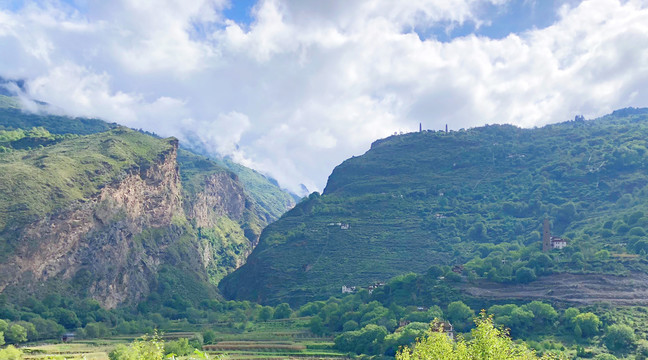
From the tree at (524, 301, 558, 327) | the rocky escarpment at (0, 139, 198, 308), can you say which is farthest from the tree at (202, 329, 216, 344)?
the tree at (524, 301, 558, 327)

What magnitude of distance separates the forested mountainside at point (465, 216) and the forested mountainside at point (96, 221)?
22.0 meters

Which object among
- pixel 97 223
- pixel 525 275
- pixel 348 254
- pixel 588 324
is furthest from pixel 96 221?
pixel 588 324

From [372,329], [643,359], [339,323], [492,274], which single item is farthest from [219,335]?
[643,359]

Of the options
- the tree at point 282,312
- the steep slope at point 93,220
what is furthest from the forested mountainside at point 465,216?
the steep slope at point 93,220

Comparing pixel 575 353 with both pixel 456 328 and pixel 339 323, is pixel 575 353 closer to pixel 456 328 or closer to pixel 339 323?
pixel 456 328

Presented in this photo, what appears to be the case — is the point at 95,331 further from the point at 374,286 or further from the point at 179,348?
the point at 374,286

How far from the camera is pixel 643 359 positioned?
77125 mm

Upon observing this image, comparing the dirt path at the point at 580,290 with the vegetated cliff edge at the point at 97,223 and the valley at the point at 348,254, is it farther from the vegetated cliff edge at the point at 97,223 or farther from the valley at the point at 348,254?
the vegetated cliff edge at the point at 97,223

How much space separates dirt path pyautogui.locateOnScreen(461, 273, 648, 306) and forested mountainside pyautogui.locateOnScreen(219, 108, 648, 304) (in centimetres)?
255

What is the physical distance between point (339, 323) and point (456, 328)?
2282 centimetres

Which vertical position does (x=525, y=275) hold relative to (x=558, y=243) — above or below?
below

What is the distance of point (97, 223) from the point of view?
13950 cm

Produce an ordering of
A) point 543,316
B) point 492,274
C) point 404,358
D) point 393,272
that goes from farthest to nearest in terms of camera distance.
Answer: point 393,272 → point 492,274 → point 543,316 → point 404,358

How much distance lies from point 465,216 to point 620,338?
79.1m
